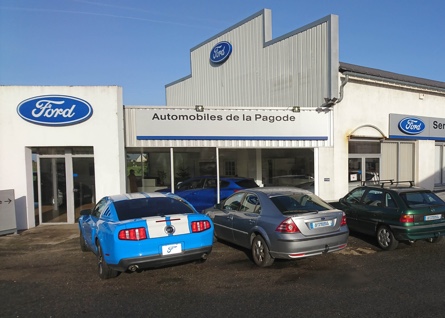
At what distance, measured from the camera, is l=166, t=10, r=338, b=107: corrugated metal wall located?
1263 cm

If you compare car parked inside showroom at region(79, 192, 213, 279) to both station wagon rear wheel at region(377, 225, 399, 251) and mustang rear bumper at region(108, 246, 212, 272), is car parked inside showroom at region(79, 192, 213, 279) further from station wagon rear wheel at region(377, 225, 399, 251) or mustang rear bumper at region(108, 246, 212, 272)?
station wagon rear wheel at region(377, 225, 399, 251)

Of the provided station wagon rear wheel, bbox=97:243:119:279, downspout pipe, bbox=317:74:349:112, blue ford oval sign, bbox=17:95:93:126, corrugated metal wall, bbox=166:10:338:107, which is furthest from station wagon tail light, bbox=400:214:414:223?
blue ford oval sign, bbox=17:95:93:126

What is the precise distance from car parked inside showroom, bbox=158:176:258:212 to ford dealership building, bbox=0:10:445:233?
31 cm

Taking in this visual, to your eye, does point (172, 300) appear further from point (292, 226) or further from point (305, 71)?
point (305, 71)

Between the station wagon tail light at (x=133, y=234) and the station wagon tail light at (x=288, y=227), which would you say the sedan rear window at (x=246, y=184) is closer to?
the station wagon tail light at (x=288, y=227)

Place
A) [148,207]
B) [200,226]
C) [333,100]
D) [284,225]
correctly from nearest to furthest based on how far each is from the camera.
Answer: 1. [200,226]
2. [284,225]
3. [148,207]
4. [333,100]

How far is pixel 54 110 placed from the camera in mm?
10164

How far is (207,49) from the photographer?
19.0 meters

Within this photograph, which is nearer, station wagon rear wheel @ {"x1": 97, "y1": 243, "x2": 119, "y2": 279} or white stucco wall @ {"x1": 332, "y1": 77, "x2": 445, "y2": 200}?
station wagon rear wheel @ {"x1": 97, "y1": 243, "x2": 119, "y2": 279}

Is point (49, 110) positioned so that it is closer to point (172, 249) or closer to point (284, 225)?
point (172, 249)

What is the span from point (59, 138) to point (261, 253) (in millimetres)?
7420

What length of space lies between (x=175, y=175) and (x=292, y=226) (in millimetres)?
6917

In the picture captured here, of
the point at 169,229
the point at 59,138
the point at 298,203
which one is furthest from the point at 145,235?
the point at 59,138

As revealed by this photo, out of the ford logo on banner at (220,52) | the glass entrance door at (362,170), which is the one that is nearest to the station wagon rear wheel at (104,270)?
the glass entrance door at (362,170)
